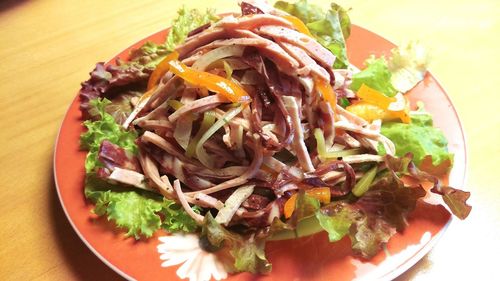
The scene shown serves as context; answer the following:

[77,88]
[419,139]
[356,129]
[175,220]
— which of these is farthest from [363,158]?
[77,88]

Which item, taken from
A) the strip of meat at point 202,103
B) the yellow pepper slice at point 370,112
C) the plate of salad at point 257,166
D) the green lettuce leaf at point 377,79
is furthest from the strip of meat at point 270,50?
the green lettuce leaf at point 377,79

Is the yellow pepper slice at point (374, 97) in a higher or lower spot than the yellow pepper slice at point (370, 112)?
higher

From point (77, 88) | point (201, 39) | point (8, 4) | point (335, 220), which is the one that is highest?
point (201, 39)

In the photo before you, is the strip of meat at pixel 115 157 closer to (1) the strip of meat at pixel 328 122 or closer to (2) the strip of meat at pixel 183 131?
(2) the strip of meat at pixel 183 131

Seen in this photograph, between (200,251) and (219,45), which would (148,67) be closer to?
(219,45)

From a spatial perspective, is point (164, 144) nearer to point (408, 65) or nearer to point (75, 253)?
point (75, 253)

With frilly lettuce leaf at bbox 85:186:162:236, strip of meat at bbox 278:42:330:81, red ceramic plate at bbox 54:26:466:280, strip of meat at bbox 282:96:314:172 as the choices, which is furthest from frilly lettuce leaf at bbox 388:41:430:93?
frilly lettuce leaf at bbox 85:186:162:236
